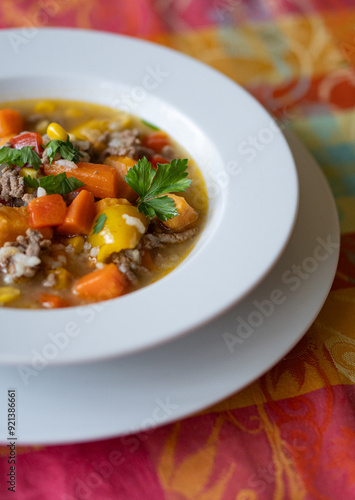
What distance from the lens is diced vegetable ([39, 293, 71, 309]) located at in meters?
2.62

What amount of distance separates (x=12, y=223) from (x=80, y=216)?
1.12 ft

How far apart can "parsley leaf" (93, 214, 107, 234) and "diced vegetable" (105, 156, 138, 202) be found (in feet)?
1.03

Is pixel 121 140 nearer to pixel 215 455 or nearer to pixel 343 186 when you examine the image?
pixel 343 186

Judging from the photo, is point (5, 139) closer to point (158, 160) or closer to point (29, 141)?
point (29, 141)

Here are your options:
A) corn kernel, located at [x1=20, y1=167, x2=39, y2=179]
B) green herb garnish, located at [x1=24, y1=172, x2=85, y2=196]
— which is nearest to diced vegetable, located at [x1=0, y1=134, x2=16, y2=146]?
corn kernel, located at [x1=20, y1=167, x2=39, y2=179]

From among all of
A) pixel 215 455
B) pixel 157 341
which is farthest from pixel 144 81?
pixel 215 455

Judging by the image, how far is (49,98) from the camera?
3764 millimetres

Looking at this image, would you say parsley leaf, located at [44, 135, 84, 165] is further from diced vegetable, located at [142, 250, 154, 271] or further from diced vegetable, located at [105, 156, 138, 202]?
diced vegetable, located at [142, 250, 154, 271]

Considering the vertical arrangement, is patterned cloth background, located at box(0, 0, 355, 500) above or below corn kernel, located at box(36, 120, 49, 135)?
below

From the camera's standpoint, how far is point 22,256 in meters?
2.69

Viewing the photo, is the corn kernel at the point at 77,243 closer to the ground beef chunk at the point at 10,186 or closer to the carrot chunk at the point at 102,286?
the carrot chunk at the point at 102,286

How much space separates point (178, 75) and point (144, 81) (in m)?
0.23

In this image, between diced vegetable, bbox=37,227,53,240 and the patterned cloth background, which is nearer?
the patterned cloth background

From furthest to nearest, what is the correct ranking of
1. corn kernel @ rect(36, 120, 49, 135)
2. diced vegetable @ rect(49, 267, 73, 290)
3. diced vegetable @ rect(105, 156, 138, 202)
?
1. corn kernel @ rect(36, 120, 49, 135)
2. diced vegetable @ rect(105, 156, 138, 202)
3. diced vegetable @ rect(49, 267, 73, 290)
